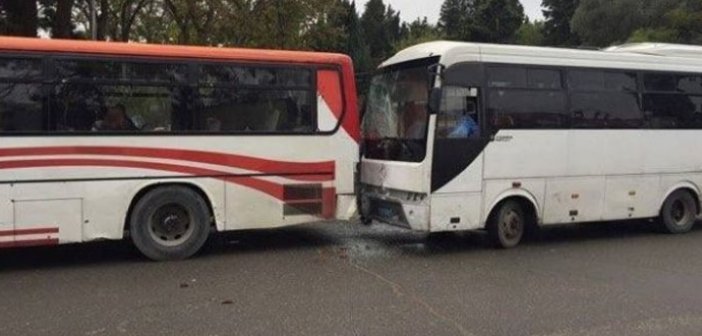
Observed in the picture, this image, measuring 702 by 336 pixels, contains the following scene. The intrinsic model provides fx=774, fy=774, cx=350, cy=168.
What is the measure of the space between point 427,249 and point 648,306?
369cm

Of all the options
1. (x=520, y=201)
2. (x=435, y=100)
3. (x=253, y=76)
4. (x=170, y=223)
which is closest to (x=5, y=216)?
(x=170, y=223)

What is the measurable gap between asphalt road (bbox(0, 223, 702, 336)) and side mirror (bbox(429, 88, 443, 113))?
6.36 ft

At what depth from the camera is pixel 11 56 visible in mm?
8766

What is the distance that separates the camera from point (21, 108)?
8.85 metres

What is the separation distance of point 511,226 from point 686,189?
3.67 m

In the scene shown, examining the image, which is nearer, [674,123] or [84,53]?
[84,53]

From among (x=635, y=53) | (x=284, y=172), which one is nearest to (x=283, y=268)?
(x=284, y=172)

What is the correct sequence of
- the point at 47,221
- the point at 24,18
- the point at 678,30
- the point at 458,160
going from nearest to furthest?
the point at 47,221, the point at 458,160, the point at 24,18, the point at 678,30

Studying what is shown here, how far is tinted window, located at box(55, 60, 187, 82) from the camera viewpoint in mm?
9070

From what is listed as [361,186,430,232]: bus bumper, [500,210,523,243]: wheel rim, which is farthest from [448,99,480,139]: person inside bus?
[500,210,523,243]: wheel rim

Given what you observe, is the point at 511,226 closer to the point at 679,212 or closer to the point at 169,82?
the point at 679,212

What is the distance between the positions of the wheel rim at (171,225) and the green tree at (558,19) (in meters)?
76.7

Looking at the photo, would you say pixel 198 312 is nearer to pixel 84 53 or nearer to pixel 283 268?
pixel 283 268

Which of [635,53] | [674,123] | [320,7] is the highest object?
[320,7]
